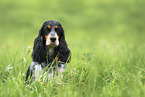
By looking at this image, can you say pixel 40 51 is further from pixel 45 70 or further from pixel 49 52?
pixel 45 70

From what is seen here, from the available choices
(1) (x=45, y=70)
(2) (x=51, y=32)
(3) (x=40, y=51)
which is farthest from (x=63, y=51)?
(1) (x=45, y=70)

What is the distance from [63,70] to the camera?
4.38m

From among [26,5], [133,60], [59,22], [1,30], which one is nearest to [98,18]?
[26,5]

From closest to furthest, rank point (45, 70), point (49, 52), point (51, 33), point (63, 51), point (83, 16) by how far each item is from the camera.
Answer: point (45, 70)
point (51, 33)
point (49, 52)
point (63, 51)
point (83, 16)

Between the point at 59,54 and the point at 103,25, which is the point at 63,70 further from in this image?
the point at 103,25

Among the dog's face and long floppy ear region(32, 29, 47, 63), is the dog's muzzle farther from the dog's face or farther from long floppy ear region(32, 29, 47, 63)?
long floppy ear region(32, 29, 47, 63)

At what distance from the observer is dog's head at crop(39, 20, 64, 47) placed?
4.22 metres

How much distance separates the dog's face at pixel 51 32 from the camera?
13.8ft

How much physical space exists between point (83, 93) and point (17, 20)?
42.4 ft

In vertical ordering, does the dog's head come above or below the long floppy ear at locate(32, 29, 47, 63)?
above

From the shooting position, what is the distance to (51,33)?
14.0ft

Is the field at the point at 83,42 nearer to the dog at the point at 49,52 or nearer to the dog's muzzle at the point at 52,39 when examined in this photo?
the dog at the point at 49,52

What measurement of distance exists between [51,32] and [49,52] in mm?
417

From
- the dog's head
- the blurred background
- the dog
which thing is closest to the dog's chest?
the dog
